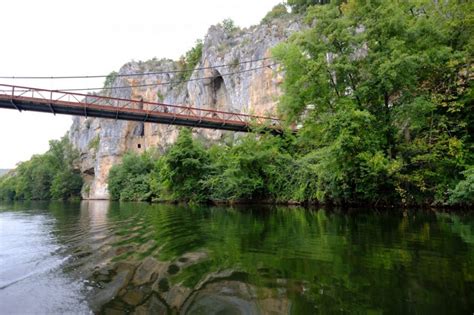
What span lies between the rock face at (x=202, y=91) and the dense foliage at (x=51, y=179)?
236cm

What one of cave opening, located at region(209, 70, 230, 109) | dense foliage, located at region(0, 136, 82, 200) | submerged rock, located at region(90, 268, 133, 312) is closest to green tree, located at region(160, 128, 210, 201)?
cave opening, located at region(209, 70, 230, 109)

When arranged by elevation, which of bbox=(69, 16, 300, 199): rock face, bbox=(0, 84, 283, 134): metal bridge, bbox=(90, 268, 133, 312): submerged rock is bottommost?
bbox=(90, 268, 133, 312): submerged rock

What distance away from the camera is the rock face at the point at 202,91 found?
34.6m

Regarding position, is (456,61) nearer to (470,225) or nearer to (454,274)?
(470,225)

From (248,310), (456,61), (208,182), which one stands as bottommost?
(248,310)

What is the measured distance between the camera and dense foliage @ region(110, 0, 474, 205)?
12.6 meters

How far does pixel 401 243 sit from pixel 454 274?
219 centimetres

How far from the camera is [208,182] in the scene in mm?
23578

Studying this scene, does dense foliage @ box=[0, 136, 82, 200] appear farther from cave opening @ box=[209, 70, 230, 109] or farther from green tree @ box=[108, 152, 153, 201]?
cave opening @ box=[209, 70, 230, 109]

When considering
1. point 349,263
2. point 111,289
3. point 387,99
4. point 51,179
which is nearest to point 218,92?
point 387,99

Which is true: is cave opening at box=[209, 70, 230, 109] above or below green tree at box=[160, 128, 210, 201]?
above

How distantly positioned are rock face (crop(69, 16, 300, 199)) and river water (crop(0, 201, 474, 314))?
44.4ft

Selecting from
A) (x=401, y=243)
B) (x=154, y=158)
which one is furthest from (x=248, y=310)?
(x=154, y=158)

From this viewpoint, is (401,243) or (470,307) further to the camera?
(401,243)
